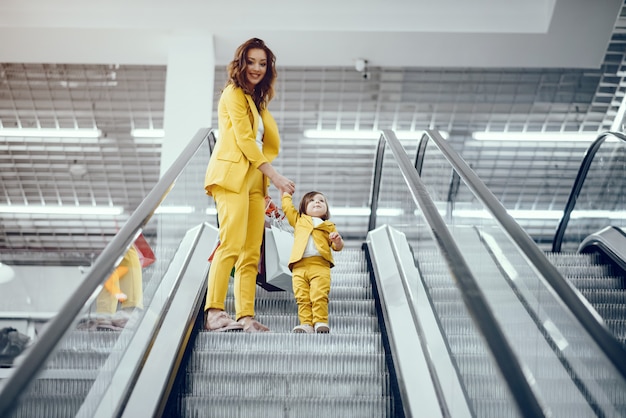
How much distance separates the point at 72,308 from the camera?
112 inches

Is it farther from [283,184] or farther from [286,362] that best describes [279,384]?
[283,184]

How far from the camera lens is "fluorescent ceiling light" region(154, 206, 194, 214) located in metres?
4.54

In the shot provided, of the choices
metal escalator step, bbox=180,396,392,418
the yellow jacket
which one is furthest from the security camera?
metal escalator step, bbox=180,396,392,418

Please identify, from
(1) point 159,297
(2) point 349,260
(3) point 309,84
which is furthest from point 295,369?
(3) point 309,84

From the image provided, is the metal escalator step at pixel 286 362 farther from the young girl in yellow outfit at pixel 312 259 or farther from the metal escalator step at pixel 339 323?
the metal escalator step at pixel 339 323

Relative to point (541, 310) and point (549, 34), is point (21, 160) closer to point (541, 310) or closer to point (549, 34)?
point (549, 34)

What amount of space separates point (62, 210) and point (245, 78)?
1096 centimetres

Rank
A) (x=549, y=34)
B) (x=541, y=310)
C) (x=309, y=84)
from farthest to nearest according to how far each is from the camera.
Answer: (x=309, y=84)
(x=549, y=34)
(x=541, y=310)

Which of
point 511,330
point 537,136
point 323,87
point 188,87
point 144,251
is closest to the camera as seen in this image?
point 511,330

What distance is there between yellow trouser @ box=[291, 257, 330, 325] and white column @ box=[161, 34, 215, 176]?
4.12 metres

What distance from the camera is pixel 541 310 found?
360 centimetres

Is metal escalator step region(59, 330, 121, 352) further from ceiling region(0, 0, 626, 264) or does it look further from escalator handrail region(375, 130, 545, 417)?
ceiling region(0, 0, 626, 264)

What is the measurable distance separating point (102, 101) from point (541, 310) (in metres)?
9.90

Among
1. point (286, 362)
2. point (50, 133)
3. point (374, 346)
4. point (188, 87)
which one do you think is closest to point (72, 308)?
point (286, 362)
